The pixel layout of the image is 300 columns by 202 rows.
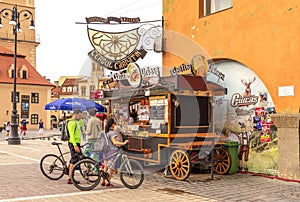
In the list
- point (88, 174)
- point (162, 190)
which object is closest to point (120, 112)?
point (88, 174)

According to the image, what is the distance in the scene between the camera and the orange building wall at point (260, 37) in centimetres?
998

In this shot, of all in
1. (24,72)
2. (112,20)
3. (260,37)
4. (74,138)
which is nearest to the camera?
(74,138)

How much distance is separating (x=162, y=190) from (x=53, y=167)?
281cm

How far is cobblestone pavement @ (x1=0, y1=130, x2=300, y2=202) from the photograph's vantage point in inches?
314

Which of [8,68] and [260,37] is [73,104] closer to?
[260,37]

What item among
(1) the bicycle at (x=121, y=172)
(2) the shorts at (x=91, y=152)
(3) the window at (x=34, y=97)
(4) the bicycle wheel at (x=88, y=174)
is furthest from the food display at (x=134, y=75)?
(3) the window at (x=34, y=97)

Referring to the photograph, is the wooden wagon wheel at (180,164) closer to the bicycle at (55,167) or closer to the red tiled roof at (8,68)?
the bicycle at (55,167)

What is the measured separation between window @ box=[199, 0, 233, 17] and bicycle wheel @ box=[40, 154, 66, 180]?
6.39 m

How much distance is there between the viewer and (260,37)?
10828 mm

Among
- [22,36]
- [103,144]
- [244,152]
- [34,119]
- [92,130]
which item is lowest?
[244,152]

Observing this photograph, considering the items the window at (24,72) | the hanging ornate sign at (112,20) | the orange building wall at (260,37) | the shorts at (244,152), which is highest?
the window at (24,72)

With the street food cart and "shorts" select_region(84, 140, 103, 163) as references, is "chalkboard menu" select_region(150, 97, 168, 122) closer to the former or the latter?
the street food cart

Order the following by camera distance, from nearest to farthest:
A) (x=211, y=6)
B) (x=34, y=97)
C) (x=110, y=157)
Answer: (x=110, y=157)
(x=211, y=6)
(x=34, y=97)

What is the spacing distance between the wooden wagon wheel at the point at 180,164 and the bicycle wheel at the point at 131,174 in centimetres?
136
